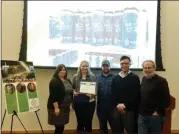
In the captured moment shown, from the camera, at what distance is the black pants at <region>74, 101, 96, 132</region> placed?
415 centimetres

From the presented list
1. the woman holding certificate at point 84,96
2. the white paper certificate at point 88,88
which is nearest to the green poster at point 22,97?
the woman holding certificate at point 84,96

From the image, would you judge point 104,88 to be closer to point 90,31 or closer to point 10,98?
point 90,31

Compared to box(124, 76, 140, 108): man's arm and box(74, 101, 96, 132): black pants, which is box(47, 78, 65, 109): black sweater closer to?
box(74, 101, 96, 132): black pants

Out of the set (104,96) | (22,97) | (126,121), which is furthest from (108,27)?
(22,97)

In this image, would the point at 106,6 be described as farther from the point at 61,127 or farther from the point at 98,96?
the point at 61,127

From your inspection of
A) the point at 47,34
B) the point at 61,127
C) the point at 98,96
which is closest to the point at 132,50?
the point at 98,96

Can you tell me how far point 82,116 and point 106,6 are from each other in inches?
80.5

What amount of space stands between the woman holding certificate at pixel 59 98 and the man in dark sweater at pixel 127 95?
0.75 m

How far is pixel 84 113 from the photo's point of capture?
4.16 m

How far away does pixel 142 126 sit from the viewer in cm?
347

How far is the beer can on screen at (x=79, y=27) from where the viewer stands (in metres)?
4.82

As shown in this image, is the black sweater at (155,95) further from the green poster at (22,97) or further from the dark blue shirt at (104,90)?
the green poster at (22,97)

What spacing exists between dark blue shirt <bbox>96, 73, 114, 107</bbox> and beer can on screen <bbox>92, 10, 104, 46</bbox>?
941 mm

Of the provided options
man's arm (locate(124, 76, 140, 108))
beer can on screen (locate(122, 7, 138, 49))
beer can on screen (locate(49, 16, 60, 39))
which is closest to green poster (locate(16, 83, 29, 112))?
beer can on screen (locate(49, 16, 60, 39))
